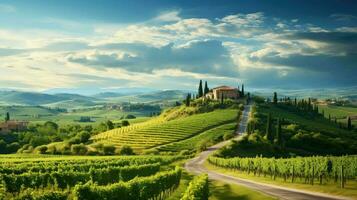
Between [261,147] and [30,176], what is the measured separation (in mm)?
107963

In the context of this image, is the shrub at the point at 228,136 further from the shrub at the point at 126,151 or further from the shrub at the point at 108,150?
the shrub at the point at 108,150

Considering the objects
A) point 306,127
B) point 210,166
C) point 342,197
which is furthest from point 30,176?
point 306,127

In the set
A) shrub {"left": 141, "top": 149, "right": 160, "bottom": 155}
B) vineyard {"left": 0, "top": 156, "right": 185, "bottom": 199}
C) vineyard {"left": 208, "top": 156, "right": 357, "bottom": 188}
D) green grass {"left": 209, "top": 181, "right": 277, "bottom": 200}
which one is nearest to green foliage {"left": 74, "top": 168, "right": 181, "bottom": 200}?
vineyard {"left": 0, "top": 156, "right": 185, "bottom": 199}

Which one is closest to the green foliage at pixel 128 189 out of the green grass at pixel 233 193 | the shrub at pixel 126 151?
the green grass at pixel 233 193

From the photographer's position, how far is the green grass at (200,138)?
16788 cm

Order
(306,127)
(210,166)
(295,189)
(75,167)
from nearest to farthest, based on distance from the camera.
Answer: (295,189)
(75,167)
(210,166)
(306,127)

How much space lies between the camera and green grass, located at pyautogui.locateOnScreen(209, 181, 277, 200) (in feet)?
188

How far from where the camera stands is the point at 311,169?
75.2 metres

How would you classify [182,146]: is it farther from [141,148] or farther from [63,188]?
[63,188]

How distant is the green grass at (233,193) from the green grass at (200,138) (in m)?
93.5

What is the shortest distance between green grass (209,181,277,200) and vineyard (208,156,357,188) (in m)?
11.8

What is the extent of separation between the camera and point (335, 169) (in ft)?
233

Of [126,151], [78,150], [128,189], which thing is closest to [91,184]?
[128,189]

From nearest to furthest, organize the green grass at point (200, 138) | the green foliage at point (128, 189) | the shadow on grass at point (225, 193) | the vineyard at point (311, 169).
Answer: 1. the green foliage at point (128, 189)
2. the shadow on grass at point (225, 193)
3. the vineyard at point (311, 169)
4. the green grass at point (200, 138)
